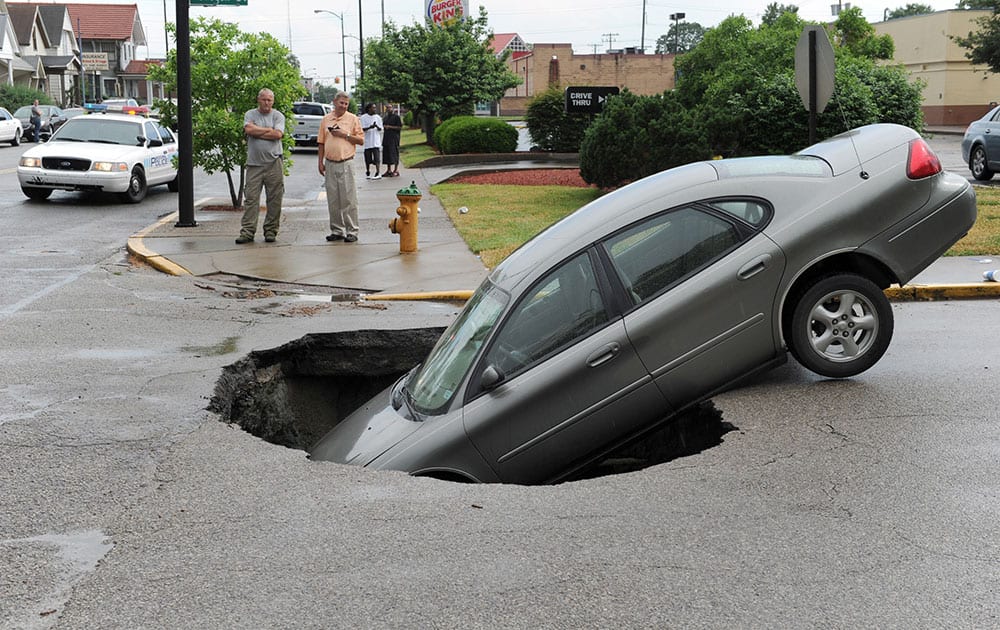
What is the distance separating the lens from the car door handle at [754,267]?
6.00 m

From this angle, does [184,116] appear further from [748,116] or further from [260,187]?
[748,116]

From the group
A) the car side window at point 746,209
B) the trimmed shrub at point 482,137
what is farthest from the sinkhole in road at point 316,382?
the trimmed shrub at point 482,137

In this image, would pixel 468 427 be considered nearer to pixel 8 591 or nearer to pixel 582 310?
pixel 582 310

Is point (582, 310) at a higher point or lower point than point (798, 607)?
higher

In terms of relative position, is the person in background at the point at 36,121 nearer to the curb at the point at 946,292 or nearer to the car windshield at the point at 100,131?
the car windshield at the point at 100,131

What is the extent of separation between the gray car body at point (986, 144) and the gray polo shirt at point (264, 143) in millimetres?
14323

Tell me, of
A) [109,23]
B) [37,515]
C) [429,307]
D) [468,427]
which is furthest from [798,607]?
[109,23]

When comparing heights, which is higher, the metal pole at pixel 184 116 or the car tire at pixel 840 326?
the metal pole at pixel 184 116

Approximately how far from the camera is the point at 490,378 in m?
5.55

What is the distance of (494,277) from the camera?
6203 millimetres

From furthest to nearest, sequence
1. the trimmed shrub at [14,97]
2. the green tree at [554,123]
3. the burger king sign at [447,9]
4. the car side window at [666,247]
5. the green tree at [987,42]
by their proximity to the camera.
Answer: the trimmed shrub at [14,97] → the burger king sign at [447,9] → the green tree at [987,42] → the green tree at [554,123] → the car side window at [666,247]

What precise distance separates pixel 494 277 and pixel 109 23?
99.7 m

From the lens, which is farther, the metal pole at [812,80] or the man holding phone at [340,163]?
the man holding phone at [340,163]

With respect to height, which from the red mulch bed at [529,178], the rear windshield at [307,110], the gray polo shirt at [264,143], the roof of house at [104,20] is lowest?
the red mulch bed at [529,178]
